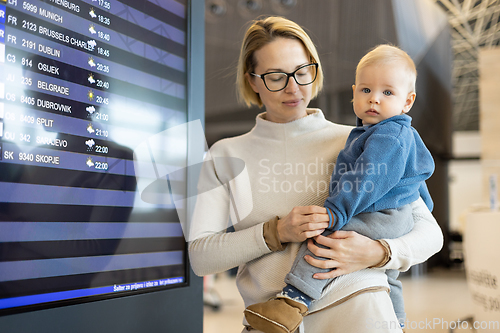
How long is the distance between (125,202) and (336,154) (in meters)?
0.68

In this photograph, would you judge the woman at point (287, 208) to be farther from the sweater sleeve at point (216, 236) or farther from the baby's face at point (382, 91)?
the baby's face at point (382, 91)

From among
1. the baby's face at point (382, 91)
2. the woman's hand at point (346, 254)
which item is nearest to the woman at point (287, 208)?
the woman's hand at point (346, 254)

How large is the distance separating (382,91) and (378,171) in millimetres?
253

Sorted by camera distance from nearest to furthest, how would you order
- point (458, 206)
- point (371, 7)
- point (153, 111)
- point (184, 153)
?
point (153, 111) → point (184, 153) → point (371, 7) → point (458, 206)

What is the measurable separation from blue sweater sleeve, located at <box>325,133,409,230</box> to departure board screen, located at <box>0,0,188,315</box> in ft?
2.14

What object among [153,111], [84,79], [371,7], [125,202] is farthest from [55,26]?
[371,7]

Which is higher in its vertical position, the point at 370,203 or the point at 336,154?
the point at 336,154

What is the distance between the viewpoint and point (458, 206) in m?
16.1

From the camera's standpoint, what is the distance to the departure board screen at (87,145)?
102cm

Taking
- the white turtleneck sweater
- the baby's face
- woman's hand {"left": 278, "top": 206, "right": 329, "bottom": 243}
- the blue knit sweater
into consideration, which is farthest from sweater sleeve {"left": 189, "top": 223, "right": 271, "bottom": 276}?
the baby's face

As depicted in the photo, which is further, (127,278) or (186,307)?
(186,307)

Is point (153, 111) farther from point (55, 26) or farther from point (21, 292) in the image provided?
point (21, 292)

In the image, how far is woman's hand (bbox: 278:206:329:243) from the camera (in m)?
1.04

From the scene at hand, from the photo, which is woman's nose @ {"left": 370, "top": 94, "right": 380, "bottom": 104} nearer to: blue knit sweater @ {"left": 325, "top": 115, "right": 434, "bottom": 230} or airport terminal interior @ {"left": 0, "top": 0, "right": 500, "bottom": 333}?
blue knit sweater @ {"left": 325, "top": 115, "right": 434, "bottom": 230}
